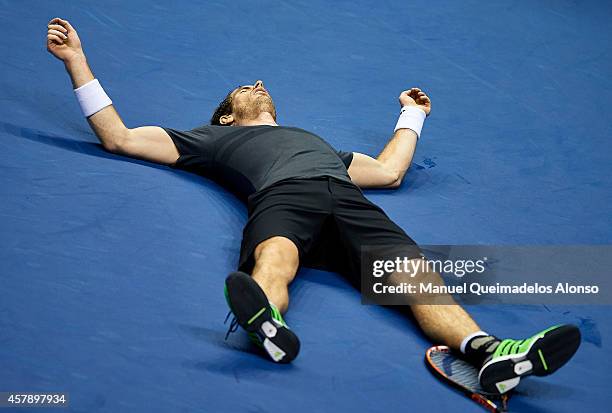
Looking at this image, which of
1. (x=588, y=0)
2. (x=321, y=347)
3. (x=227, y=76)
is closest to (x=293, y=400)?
(x=321, y=347)

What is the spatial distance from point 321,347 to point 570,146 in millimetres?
2069

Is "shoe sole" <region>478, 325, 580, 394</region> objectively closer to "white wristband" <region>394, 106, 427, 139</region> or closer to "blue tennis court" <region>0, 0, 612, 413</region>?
"blue tennis court" <region>0, 0, 612, 413</region>

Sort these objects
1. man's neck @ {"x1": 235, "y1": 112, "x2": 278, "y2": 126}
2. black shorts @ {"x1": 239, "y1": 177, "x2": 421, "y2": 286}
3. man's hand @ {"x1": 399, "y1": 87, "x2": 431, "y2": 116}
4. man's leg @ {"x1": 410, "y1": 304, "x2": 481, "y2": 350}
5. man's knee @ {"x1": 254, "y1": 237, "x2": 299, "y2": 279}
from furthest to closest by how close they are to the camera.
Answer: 1. man's hand @ {"x1": 399, "y1": 87, "x2": 431, "y2": 116}
2. man's neck @ {"x1": 235, "y1": 112, "x2": 278, "y2": 126}
3. black shorts @ {"x1": 239, "y1": 177, "x2": 421, "y2": 286}
4. man's knee @ {"x1": 254, "y1": 237, "x2": 299, "y2": 279}
5. man's leg @ {"x1": 410, "y1": 304, "x2": 481, "y2": 350}

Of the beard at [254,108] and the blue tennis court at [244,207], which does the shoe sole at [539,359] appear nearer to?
the blue tennis court at [244,207]

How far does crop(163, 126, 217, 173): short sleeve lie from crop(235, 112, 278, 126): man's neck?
0.23m

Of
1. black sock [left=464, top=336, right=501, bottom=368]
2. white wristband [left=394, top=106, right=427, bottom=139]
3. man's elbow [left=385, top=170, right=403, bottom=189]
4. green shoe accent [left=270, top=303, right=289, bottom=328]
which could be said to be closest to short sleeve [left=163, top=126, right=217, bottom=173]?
man's elbow [left=385, top=170, right=403, bottom=189]

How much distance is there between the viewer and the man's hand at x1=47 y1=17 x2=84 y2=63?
11.7 feet

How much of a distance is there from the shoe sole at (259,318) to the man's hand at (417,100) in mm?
1762

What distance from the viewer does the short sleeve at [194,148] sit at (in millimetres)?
3611

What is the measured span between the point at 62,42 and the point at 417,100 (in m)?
1.47

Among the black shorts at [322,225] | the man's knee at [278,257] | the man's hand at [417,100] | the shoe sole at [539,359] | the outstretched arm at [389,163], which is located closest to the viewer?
the shoe sole at [539,359]

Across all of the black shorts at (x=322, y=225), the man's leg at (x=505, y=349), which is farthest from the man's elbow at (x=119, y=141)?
the man's leg at (x=505, y=349)

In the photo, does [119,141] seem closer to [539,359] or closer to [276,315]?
[276,315]

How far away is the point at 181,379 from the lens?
97.0 inches
